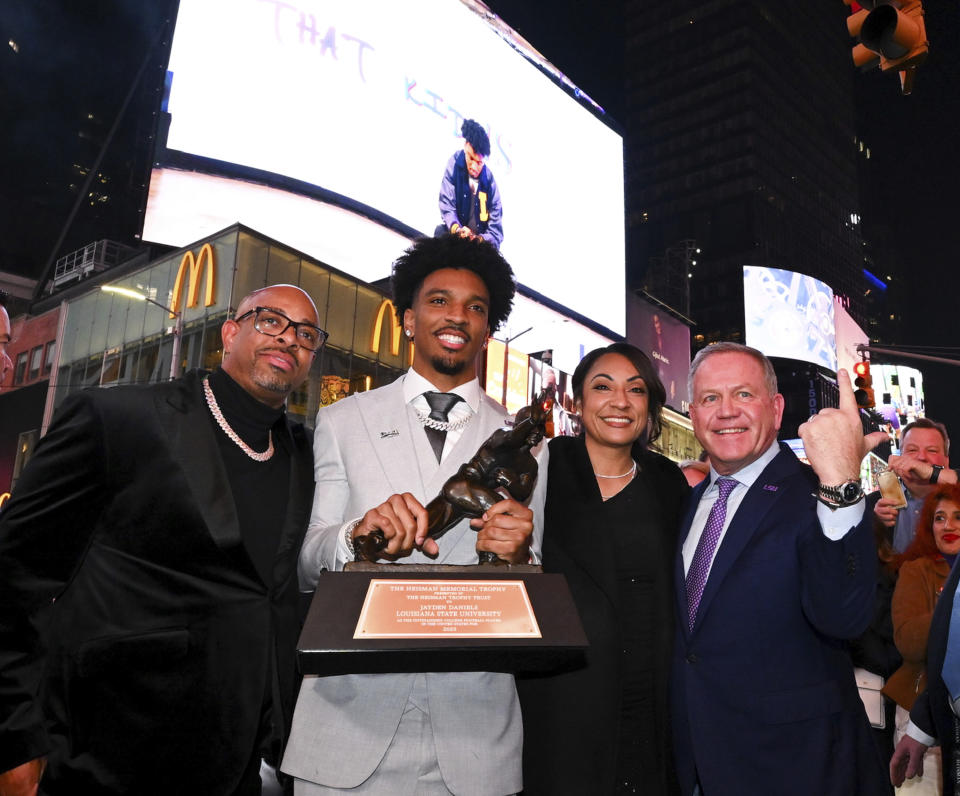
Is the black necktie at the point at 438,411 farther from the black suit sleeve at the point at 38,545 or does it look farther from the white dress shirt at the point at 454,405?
the black suit sleeve at the point at 38,545

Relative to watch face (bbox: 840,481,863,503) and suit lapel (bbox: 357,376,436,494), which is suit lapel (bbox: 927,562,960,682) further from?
suit lapel (bbox: 357,376,436,494)

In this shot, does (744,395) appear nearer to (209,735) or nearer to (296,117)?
(209,735)

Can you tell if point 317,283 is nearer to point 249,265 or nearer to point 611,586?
point 249,265

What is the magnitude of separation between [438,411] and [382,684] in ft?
3.35

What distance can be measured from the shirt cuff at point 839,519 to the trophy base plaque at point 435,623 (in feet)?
3.65

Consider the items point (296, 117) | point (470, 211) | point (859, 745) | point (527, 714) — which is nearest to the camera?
point (859, 745)

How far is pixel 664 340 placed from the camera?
46.8 meters

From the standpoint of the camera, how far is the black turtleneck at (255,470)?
111 inches

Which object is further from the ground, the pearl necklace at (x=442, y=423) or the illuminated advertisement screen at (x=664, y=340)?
the illuminated advertisement screen at (x=664, y=340)

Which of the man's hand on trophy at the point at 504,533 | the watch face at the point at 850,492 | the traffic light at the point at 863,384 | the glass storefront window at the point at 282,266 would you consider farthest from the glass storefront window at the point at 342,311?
the watch face at the point at 850,492

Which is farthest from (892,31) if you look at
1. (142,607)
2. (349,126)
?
(349,126)

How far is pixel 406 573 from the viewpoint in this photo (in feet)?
7.30

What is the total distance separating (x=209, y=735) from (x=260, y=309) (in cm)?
180

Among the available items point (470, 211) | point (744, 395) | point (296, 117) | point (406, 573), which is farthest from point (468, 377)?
point (470, 211)
